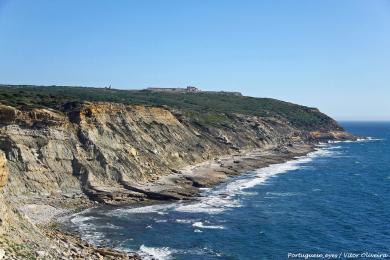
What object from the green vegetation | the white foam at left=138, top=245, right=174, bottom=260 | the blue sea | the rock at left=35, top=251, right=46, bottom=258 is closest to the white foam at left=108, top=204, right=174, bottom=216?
the blue sea

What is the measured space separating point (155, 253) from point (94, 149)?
→ 34.5 m

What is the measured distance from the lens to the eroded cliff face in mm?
69438

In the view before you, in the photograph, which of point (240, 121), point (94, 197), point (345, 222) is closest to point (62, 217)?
point (94, 197)

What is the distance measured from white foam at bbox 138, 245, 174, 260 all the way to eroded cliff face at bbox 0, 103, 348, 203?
21.2 meters

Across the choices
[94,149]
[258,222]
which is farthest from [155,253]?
[94,149]

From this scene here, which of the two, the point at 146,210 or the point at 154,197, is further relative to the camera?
the point at 154,197

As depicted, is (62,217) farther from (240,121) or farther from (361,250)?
(240,121)

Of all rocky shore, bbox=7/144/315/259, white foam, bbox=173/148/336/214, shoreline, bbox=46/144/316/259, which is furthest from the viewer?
white foam, bbox=173/148/336/214

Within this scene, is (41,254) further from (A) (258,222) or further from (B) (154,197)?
(B) (154,197)

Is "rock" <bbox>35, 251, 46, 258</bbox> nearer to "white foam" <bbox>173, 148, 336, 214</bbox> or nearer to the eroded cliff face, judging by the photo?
the eroded cliff face

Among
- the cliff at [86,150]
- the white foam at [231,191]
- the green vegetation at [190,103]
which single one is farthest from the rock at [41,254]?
the green vegetation at [190,103]

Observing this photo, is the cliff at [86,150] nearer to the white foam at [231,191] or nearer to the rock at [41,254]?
the rock at [41,254]

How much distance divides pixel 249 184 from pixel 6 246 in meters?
53.9

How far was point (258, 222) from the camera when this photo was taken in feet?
195
